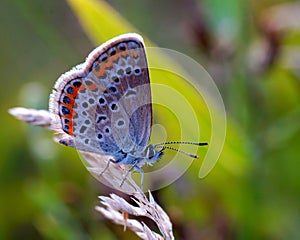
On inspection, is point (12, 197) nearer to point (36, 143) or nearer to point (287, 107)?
point (36, 143)

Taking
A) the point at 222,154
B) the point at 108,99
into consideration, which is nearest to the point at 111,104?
the point at 108,99

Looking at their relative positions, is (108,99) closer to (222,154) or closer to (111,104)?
(111,104)

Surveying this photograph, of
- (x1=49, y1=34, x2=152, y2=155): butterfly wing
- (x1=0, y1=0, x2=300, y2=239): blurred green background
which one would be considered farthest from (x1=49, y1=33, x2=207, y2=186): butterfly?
(x1=0, y1=0, x2=300, y2=239): blurred green background

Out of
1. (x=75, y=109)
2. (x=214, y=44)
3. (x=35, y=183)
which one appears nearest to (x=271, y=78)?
(x=214, y=44)

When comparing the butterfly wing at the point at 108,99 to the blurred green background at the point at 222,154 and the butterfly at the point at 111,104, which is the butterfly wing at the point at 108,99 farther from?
the blurred green background at the point at 222,154

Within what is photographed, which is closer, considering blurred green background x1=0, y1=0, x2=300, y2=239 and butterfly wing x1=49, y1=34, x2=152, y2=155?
butterfly wing x1=49, y1=34, x2=152, y2=155

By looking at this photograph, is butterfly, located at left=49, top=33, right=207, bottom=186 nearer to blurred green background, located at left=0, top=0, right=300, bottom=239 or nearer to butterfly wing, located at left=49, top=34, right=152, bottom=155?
butterfly wing, located at left=49, top=34, right=152, bottom=155

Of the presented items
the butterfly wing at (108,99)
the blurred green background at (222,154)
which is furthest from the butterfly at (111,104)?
the blurred green background at (222,154)
